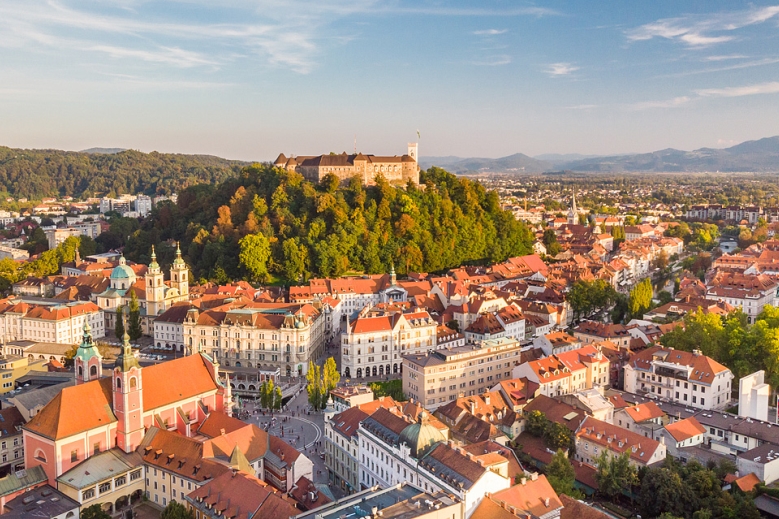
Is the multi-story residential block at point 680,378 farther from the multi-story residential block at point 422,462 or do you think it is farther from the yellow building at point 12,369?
the yellow building at point 12,369

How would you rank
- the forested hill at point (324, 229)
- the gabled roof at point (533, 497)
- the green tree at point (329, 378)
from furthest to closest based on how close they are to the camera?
1. the forested hill at point (324, 229)
2. the green tree at point (329, 378)
3. the gabled roof at point (533, 497)

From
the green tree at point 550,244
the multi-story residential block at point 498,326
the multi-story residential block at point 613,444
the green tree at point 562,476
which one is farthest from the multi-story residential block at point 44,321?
the green tree at point 550,244

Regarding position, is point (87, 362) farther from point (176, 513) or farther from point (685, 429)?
point (685, 429)

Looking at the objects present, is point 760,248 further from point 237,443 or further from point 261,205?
point 237,443

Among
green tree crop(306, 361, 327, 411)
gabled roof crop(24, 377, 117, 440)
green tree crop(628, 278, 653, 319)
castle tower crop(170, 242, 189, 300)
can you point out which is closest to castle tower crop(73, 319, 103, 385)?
gabled roof crop(24, 377, 117, 440)

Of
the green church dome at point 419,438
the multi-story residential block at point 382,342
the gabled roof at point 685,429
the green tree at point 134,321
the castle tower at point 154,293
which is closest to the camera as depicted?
the green church dome at point 419,438
